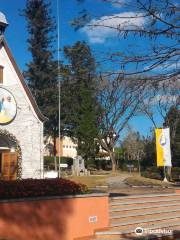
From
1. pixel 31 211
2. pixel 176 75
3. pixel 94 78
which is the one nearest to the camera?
pixel 176 75

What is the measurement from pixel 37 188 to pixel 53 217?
3.02 ft

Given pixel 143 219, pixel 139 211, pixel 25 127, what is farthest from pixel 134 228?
pixel 25 127

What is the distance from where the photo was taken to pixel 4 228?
10547 millimetres

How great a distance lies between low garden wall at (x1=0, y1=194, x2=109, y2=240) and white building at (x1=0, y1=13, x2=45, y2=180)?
894 cm

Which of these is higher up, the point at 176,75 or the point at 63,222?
the point at 176,75

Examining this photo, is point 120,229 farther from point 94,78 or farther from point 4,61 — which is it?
point 4,61

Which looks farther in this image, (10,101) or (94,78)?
(10,101)

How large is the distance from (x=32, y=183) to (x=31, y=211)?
994mm

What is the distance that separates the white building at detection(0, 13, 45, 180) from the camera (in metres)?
21.0

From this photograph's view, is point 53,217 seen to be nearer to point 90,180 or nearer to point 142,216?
point 142,216

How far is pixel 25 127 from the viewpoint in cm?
2208

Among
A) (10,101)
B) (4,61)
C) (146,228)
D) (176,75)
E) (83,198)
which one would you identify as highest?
(4,61)

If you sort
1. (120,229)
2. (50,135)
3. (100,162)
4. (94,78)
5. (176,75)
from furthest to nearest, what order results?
(100,162) → (50,135) → (120,229) → (94,78) → (176,75)

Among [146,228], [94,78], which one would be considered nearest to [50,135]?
[146,228]
